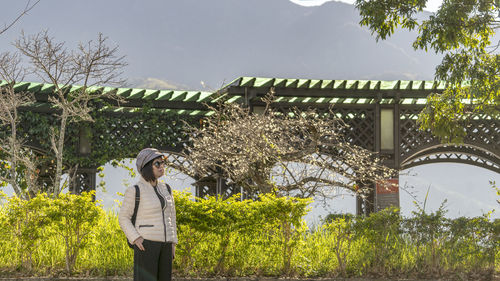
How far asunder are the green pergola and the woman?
384 inches

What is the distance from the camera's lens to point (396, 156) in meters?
15.0

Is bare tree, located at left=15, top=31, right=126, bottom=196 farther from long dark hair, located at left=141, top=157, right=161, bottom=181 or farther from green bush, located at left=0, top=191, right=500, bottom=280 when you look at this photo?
long dark hair, located at left=141, top=157, right=161, bottom=181

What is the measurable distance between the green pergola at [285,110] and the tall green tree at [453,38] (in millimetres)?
4883

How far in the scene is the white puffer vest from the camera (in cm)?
443

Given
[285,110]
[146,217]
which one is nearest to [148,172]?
[146,217]

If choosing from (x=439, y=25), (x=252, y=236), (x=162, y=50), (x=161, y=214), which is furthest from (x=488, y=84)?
(x=162, y=50)

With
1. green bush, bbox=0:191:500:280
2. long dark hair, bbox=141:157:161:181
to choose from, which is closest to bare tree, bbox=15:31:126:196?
green bush, bbox=0:191:500:280

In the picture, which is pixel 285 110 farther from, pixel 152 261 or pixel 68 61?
pixel 152 261

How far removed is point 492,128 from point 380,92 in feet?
12.2

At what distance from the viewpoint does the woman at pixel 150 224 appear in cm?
444

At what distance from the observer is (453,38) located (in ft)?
29.5

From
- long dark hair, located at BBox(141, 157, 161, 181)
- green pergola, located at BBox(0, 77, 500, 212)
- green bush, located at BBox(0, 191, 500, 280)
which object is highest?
green pergola, located at BBox(0, 77, 500, 212)

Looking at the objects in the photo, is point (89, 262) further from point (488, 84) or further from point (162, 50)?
point (162, 50)

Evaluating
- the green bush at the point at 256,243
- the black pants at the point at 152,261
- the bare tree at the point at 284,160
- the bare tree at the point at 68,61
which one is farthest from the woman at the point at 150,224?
the bare tree at the point at 68,61
